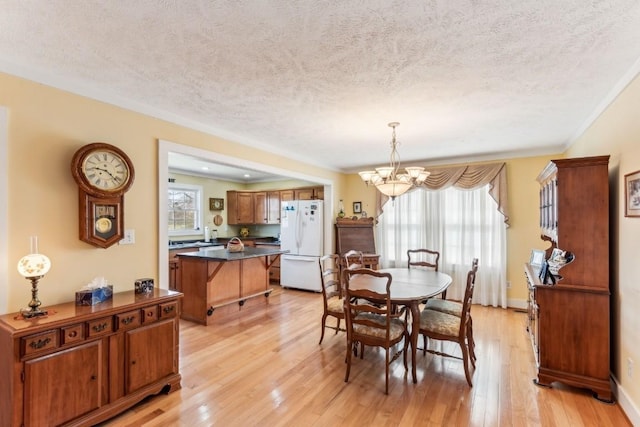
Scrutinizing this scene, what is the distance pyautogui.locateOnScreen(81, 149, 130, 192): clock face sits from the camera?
234 cm

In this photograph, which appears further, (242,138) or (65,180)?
(242,138)

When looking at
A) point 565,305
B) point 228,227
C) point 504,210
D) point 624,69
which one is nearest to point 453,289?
point 504,210

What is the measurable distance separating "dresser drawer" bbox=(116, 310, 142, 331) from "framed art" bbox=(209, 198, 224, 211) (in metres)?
4.99

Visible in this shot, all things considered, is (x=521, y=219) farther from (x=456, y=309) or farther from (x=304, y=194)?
(x=304, y=194)

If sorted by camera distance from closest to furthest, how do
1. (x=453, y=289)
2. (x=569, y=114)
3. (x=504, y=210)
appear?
(x=569, y=114)
(x=504, y=210)
(x=453, y=289)

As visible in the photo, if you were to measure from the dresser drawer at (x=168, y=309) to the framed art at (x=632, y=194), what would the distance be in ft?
11.6

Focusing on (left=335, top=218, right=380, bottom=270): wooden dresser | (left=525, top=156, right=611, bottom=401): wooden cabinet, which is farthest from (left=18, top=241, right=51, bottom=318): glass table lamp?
(left=335, top=218, right=380, bottom=270): wooden dresser

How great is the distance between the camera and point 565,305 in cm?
253

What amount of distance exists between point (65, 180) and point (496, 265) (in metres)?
5.52

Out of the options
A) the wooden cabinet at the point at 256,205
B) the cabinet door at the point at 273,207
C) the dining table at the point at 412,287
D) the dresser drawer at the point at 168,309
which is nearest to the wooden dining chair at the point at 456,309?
the dining table at the point at 412,287

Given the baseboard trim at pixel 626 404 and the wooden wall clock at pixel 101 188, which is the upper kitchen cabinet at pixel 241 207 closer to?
the wooden wall clock at pixel 101 188

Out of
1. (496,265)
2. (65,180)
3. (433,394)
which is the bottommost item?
(433,394)

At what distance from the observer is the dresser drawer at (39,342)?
1742mm

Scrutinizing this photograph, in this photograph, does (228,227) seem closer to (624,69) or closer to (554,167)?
(554,167)
